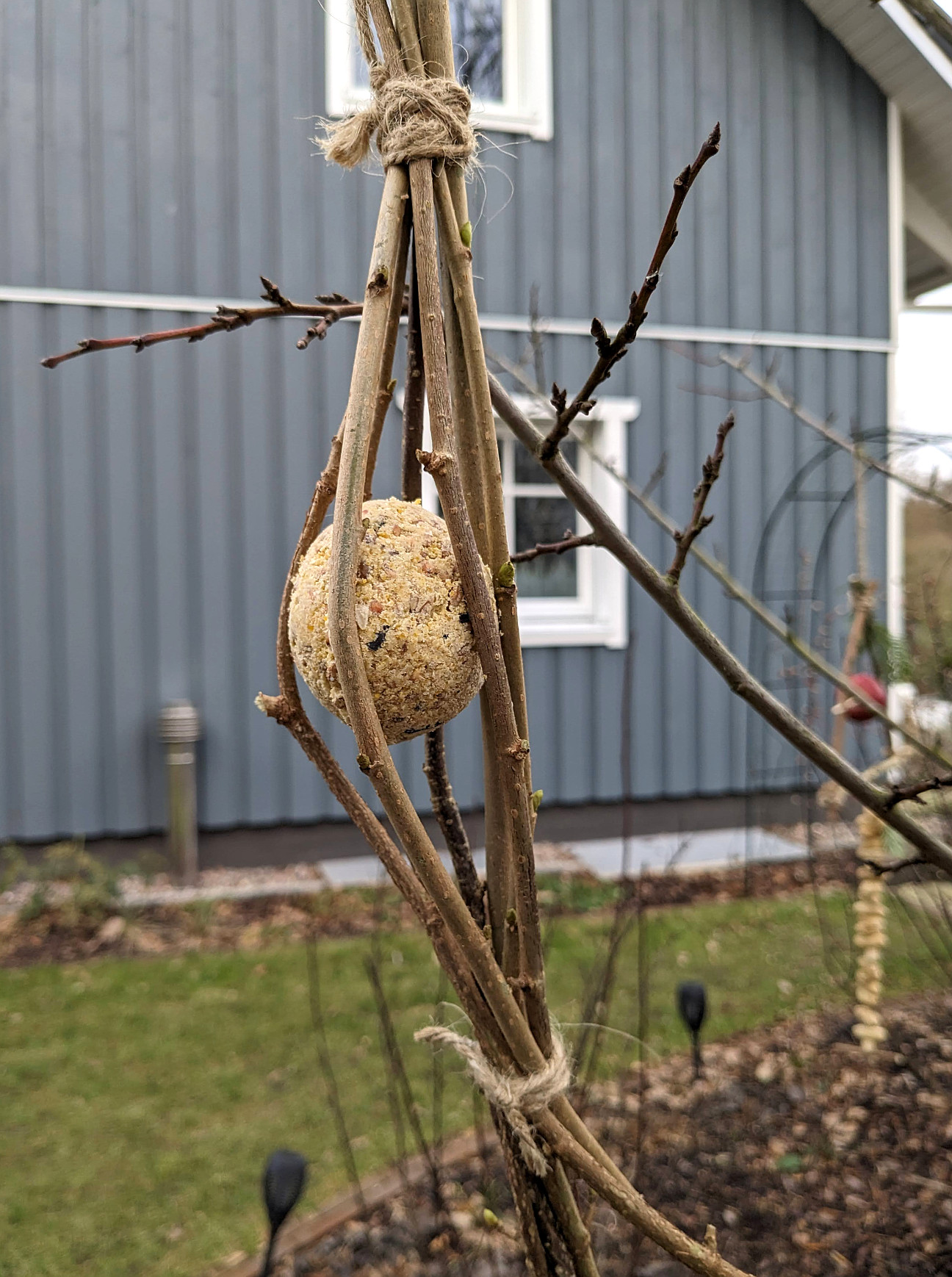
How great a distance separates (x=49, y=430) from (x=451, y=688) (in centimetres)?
514

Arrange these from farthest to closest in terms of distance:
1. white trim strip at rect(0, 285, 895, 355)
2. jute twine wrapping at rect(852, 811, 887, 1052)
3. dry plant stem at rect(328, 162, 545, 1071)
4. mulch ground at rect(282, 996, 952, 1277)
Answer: white trim strip at rect(0, 285, 895, 355) < jute twine wrapping at rect(852, 811, 887, 1052) < mulch ground at rect(282, 996, 952, 1277) < dry plant stem at rect(328, 162, 545, 1071)

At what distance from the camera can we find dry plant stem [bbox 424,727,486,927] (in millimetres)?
1015

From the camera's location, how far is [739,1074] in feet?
9.89

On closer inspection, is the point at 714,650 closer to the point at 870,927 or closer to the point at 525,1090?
the point at 525,1090

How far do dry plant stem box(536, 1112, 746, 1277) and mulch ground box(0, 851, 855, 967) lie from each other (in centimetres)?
321

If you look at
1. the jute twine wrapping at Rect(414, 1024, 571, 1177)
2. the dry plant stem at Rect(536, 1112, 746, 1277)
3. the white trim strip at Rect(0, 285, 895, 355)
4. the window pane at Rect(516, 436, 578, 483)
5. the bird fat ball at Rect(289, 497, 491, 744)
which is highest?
the white trim strip at Rect(0, 285, 895, 355)

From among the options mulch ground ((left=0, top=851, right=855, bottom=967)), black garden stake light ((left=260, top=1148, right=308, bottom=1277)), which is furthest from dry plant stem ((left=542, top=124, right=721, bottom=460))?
mulch ground ((left=0, top=851, right=855, bottom=967))

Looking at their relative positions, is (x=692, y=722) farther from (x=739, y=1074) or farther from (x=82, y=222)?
(x=82, y=222)

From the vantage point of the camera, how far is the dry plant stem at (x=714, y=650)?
1.19 meters

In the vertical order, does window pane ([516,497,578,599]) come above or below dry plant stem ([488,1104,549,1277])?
above

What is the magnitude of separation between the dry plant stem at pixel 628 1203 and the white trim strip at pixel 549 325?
12.8 feet

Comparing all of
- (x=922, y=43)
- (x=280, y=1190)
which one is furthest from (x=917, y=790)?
(x=922, y=43)

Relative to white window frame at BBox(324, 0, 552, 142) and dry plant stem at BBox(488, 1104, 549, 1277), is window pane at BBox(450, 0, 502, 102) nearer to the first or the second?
white window frame at BBox(324, 0, 552, 142)

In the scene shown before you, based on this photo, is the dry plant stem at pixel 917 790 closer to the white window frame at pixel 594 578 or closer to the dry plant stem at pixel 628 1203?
the dry plant stem at pixel 628 1203
